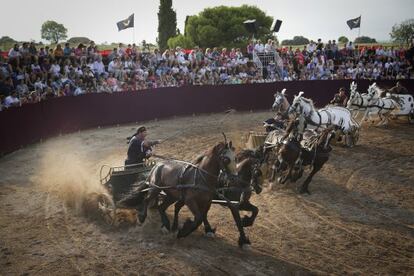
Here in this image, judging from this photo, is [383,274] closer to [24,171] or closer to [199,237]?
[199,237]

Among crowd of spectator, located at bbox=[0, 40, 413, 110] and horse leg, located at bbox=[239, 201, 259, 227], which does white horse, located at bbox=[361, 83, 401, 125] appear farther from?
horse leg, located at bbox=[239, 201, 259, 227]

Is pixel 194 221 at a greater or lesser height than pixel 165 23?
lesser

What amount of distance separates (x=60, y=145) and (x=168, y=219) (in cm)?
969

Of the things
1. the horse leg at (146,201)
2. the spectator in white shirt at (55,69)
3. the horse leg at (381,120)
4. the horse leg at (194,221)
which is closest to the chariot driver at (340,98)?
the horse leg at (381,120)

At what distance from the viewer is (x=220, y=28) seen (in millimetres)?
56281

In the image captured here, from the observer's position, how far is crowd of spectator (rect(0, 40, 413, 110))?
19.8 meters

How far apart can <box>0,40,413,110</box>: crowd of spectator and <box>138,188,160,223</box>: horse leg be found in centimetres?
1055

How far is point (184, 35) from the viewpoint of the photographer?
57.9m

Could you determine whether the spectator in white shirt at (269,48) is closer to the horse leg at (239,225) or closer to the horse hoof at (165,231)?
the horse hoof at (165,231)

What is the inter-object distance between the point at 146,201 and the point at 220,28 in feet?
160

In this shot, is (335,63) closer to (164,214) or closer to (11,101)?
(11,101)

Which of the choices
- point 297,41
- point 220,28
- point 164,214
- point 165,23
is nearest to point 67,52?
point 164,214

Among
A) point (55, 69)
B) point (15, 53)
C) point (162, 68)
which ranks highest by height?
point (15, 53)

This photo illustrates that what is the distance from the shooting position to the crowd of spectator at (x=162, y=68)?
19812 mm
